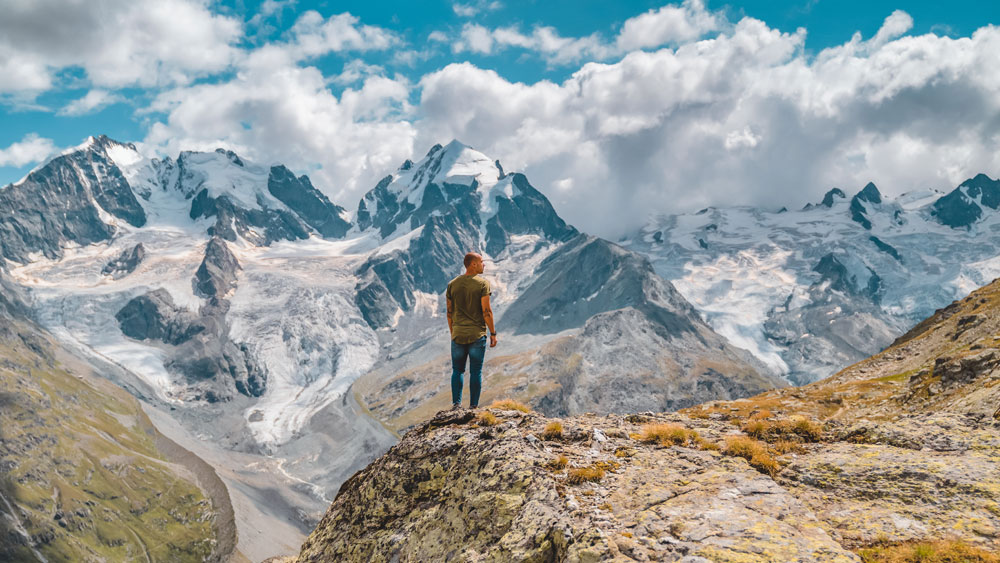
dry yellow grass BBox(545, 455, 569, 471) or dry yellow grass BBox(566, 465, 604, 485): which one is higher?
dry yellow grass BBox(545, 455, 569, 471)

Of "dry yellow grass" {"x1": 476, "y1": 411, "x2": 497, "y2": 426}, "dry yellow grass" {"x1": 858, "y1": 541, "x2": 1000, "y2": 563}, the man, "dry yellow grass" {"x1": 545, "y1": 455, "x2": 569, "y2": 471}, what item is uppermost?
the man

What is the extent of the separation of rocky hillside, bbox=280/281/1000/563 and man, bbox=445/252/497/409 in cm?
177

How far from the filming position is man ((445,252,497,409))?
18.6 metres

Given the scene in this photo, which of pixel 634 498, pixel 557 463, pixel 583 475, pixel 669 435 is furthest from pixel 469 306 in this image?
pixel 634 498

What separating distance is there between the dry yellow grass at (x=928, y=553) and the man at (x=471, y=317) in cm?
1109

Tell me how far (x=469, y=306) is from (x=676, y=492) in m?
8.71

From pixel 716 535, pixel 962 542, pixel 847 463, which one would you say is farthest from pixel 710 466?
pixel 962 542

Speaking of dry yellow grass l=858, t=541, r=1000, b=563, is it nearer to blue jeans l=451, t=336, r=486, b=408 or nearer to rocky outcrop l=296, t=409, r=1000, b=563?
rocky outcrop l=296, t=409, r=1000, b=563

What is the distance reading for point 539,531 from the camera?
10758 mm

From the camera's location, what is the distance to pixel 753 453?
13820 mm

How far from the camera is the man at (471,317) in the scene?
1856cm

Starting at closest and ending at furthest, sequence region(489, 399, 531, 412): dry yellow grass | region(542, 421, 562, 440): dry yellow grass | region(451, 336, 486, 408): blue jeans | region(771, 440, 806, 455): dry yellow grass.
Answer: region(771, 440, 806, 455): dry yellow grass < region(542, 421, 562, 440): dry yellow grass < region(489, 399, 531, 412): dry yellow grass < region(451, 336, 486, 408): blue jeans

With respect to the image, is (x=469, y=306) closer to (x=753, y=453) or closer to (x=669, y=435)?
(x=669, y=435)

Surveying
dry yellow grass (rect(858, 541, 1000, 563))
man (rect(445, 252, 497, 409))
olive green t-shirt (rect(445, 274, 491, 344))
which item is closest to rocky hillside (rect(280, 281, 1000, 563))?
dry yellow grass (rect(858, 541, 1000, 563))
